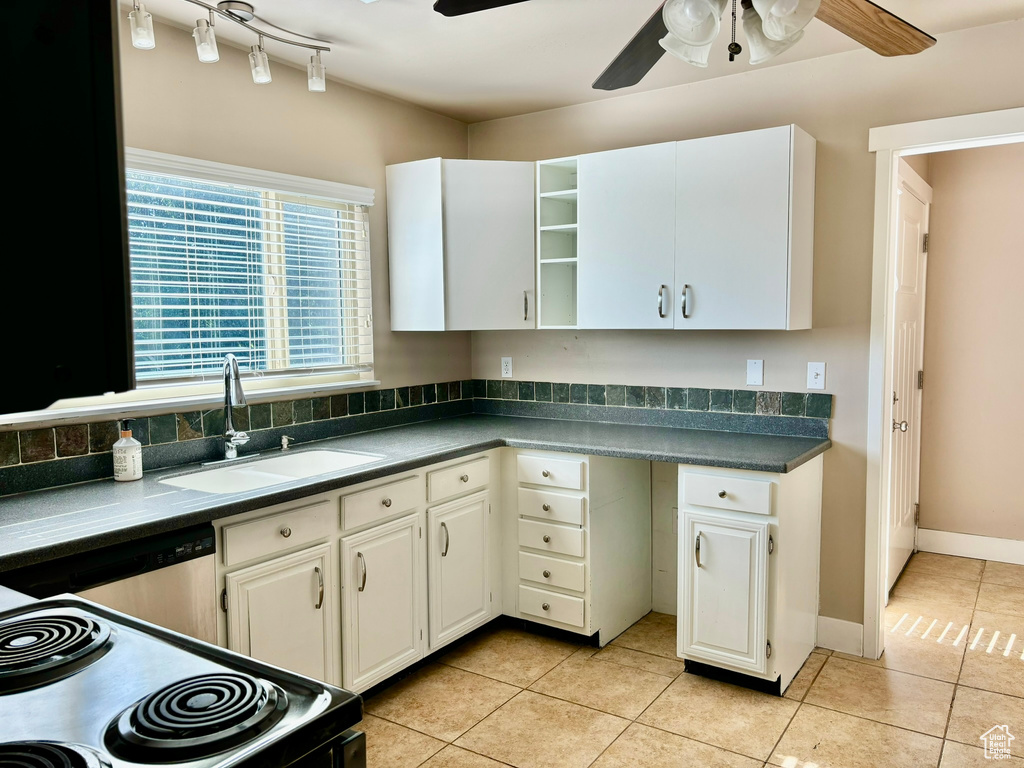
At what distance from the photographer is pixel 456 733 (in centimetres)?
257

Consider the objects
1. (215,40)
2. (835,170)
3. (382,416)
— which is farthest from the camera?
(382,416)

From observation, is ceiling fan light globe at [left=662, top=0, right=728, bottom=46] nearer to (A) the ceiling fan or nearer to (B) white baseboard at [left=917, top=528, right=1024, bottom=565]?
(A) the ceiling fan

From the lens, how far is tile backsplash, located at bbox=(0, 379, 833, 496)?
241cm

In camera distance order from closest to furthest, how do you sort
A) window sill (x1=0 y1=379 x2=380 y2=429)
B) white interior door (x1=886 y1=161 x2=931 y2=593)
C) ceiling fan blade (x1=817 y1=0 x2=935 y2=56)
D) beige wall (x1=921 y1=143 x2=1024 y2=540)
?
ceiling fan blade (x1=817 y1=0 x2=935 y2=56) → window sill (x1=0 y1=379 x2=380 y2=429) → white interior door (x1=886 y1=161 x2=931 y2=593) → beige wall (x1=921 y1=143 x2=1024 y2=540)

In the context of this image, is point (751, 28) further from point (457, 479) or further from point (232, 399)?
point (232, 399)

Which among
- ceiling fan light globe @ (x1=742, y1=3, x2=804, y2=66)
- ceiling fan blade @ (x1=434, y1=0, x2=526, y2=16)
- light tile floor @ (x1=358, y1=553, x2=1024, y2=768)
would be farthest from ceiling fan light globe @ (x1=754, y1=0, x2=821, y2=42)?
light tile floor @ (x1=358, y1=553, x2=1024, y2=768)

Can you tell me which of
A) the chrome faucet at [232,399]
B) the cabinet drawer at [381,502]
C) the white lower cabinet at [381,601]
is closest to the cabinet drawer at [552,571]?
the white lower cabinet at [381,601]

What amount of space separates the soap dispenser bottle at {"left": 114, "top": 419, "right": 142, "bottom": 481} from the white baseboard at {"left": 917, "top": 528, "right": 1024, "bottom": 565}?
413 cm

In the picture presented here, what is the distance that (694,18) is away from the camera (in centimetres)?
168

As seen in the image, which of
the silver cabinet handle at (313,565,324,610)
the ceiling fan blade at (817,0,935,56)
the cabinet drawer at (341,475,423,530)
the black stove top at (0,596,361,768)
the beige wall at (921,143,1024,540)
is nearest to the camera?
the black stove top at (0,596,361,768)

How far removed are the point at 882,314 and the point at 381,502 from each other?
2083 mm

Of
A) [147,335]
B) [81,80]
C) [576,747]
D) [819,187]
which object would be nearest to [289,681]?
[81,80]

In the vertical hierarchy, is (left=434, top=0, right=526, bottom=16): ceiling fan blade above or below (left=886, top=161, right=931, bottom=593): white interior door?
above

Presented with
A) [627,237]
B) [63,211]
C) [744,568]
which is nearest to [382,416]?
[627,237]
